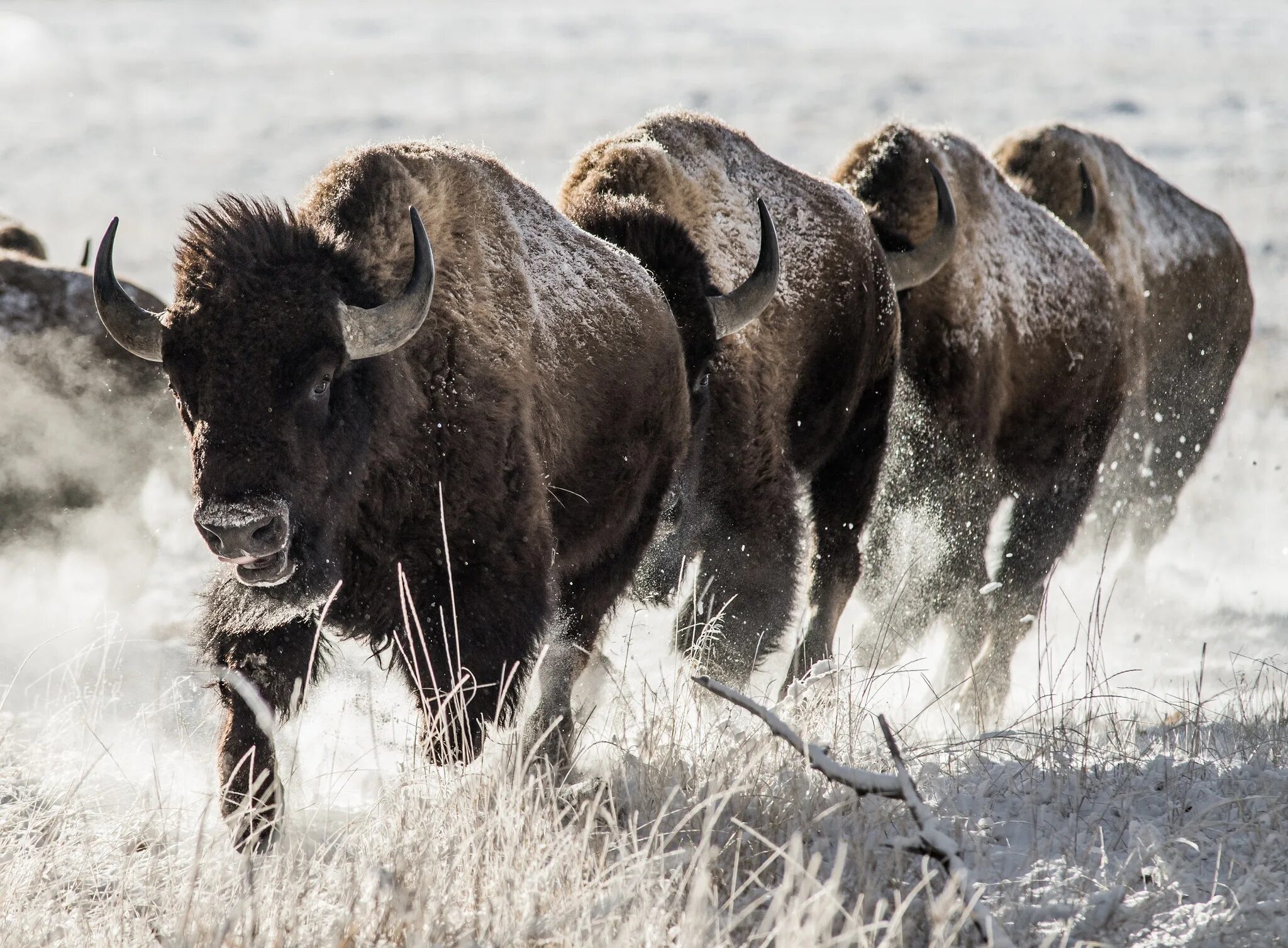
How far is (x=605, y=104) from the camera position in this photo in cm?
4297

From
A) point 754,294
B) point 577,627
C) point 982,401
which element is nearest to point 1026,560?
point 982,401

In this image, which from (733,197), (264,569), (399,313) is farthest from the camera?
(733,197)

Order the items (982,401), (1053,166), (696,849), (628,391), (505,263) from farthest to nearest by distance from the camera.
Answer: (1053,166), (982,401), (628,391), (505,263), (696,849)

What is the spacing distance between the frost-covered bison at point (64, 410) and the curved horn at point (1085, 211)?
15.9 feet

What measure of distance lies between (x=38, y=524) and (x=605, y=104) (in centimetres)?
3835

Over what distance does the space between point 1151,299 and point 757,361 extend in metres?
3.98

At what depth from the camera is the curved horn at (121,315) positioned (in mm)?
3637

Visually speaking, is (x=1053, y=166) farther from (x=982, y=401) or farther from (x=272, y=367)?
(x=272, y=367)

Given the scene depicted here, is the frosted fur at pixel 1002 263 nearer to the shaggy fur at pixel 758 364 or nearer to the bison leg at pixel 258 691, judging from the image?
the shaggy fur at pixel 758 364

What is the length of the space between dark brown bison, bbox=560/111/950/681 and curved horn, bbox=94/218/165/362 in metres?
1.88

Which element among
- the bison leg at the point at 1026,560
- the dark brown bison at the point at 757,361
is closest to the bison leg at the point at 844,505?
the dark brown bison at the point at 757,361

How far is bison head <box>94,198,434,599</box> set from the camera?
333cm

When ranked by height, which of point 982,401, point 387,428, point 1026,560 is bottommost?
point 1026,560

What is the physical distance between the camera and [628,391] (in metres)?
4.50
